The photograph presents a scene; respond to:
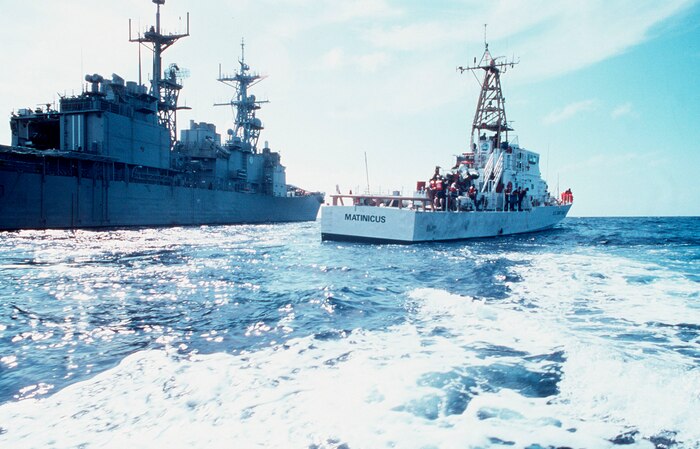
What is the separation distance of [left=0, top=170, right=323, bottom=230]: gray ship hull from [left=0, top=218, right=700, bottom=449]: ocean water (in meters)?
23.5

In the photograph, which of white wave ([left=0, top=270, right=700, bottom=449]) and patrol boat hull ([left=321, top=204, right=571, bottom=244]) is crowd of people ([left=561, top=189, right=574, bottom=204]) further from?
white wave ([left=0, top=270, right=700, bottom=449])

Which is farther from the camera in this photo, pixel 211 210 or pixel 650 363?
pixel 211 210

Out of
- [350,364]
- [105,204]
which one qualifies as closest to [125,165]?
[105,204]

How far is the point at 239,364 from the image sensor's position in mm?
4574

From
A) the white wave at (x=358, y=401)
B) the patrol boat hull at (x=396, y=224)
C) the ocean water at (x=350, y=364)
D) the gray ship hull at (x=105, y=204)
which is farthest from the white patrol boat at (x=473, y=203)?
the gray ship hull at (x=105, y=204)

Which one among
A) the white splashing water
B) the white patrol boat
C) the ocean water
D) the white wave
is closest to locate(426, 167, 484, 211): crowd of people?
the white patrol boat

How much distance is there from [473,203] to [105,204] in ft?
91.5

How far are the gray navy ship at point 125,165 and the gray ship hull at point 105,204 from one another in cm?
7

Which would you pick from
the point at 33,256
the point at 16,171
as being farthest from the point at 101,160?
the point at 33,256

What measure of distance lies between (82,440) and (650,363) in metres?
5.30

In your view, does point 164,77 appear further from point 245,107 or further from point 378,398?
point 378,398

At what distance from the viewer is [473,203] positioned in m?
24.2

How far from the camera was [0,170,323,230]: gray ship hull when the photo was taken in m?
28.2

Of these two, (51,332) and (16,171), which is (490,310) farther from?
(16,171)
